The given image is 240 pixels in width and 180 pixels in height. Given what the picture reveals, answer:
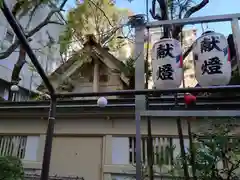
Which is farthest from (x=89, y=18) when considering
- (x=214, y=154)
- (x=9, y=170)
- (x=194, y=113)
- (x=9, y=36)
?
(x=214, y=154)

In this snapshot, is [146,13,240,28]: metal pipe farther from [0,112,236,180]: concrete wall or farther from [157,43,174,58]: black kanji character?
[0,112,236,180]: concrete wall

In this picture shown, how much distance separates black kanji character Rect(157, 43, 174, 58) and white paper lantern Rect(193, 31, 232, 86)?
33 centimetres

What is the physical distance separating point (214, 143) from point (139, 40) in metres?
1.60

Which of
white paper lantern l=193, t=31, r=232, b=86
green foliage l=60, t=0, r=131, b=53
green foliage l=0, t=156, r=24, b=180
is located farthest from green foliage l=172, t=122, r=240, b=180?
green foliage l=60, t=0, r=131, b=53

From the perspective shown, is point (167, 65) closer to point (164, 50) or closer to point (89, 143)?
point (164, 50)

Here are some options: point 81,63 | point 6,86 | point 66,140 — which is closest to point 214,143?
point 66,140

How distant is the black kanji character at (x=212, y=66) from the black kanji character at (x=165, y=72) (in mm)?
374

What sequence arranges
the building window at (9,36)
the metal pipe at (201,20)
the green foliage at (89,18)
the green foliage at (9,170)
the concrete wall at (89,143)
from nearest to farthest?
the metal pipe at (201,20) < the green foliage at (9,170) < the concrete wall at (89,143) < the green foliage at (89,18) < the building window at (9,36)

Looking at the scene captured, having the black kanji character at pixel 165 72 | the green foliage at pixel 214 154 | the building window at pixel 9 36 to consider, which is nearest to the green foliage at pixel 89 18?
the building window at pixel 9 36

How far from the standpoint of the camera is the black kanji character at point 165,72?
2574mm

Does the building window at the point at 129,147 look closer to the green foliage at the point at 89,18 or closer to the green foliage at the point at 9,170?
the green foliage at the point at 9,170

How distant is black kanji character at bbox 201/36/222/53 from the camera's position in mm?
2553

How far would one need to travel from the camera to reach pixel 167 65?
2.61 meters

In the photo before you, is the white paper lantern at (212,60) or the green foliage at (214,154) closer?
the white paper lantern at (212,60)
